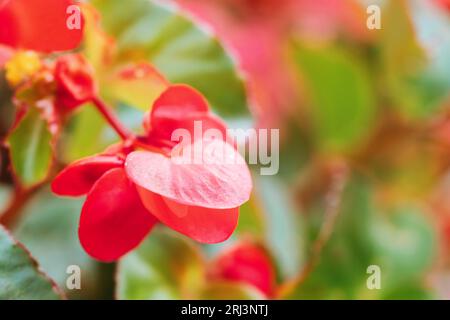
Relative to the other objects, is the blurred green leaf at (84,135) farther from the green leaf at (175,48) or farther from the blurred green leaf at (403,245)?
the blurred green leaf at (403,245)

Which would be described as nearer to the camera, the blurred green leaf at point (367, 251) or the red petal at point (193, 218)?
the red petal at point (193, 218)

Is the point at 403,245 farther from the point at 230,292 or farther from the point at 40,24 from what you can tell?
the point at 40,24

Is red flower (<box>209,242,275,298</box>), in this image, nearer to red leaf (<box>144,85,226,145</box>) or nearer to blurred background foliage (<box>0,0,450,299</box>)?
blurred background foliage (<box>0,0,450,299</box>)

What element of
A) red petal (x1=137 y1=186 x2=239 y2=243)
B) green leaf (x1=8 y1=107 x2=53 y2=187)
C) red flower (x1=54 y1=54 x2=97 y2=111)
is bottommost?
red petal (x1=137 y1=186 x2=239 y2=243)

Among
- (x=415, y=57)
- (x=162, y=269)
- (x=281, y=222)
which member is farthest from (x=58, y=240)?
(x=415, y=57)

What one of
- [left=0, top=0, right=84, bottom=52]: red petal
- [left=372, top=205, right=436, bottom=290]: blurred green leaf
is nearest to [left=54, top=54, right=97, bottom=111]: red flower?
[left=0, top=0, right=84, bottom=52]: red petal

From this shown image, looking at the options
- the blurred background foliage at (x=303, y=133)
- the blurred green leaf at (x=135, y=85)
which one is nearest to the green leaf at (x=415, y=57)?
the blurred background foliage at (x=303, y=133)
